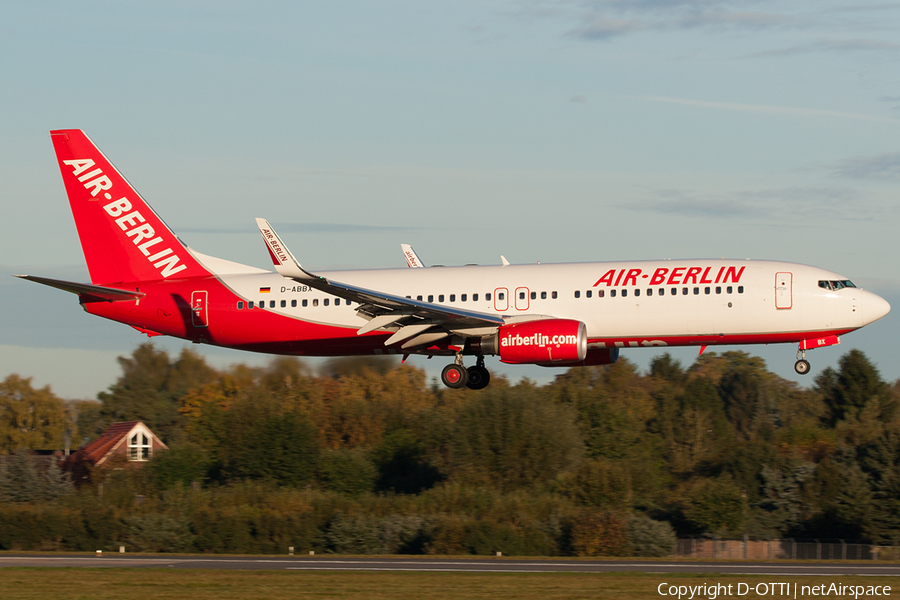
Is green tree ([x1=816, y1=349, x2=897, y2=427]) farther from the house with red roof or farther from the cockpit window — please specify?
the cockpit window

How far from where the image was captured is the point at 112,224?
4681cm

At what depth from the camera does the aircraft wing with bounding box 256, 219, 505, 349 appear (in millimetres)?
37656

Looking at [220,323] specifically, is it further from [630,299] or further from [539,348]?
[630,299]

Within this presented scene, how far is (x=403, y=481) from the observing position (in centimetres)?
8762

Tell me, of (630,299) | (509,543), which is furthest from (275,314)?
(509,543)

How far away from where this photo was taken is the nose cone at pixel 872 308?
3984 centimetres

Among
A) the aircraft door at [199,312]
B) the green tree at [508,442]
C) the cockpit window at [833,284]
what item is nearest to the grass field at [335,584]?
the aircraft door at [199,312]

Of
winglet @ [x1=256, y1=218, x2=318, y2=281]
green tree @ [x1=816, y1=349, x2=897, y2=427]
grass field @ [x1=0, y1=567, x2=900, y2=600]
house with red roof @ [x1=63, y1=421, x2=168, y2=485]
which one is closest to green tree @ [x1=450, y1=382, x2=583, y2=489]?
house with red roof @ [x1=63, y1=421, x2=168, y2=485]

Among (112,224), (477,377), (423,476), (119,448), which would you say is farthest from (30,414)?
(477,377)

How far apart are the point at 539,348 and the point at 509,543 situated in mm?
26232

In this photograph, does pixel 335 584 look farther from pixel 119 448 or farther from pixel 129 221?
pixel 119 448

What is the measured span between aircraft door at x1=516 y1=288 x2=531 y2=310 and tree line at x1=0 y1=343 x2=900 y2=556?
81.0 feet

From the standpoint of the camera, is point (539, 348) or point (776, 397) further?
point (776, 397)

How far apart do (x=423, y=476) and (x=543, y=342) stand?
161 feet
